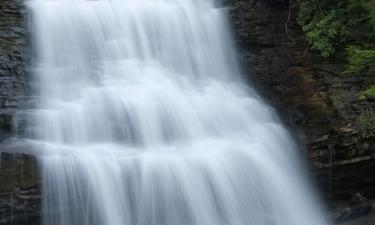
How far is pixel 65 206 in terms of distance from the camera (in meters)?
6.99

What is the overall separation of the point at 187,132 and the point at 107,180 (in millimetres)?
2122

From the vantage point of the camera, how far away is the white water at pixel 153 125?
738 centimetres

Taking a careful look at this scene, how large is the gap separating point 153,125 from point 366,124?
11.9ft

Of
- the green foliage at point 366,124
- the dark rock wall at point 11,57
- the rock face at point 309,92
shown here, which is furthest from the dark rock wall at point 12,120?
the green foliage at point 366,124

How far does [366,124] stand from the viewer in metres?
9.24

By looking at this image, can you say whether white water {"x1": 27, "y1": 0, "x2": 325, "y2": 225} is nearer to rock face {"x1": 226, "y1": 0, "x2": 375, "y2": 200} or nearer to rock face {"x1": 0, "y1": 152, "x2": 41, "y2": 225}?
rock face {"x1": 0, "y1": 152, "x2": 41, "y2": 225}

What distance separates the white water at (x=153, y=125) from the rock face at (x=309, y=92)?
328mm

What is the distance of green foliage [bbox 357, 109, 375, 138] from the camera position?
30.0ft

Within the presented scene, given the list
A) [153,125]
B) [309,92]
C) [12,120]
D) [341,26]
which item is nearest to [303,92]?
[309,92]

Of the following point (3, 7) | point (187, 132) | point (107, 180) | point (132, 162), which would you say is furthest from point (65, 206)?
point (3, 7)

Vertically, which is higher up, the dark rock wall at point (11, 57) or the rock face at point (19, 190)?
the dark rock wall at point (11, 57)

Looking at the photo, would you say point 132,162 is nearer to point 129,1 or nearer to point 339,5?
point 129,1

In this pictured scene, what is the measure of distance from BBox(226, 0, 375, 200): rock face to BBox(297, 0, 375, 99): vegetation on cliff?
0.23m

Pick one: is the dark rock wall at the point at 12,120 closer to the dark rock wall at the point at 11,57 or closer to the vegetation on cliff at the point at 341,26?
the dark rock wall at the point at 11,57
